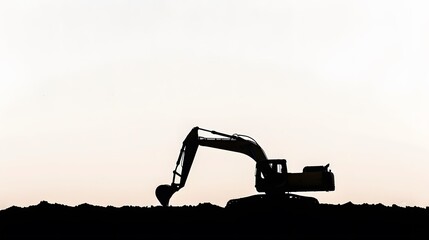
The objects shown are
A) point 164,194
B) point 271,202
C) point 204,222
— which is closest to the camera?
point 204,222

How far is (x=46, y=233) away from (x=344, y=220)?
1135 cm

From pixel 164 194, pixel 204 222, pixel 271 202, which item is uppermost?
pixel 164 194

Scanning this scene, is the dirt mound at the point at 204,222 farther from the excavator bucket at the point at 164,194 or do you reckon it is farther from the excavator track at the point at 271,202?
the excavator bucket at the point at 164,194

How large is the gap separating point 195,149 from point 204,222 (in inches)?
173

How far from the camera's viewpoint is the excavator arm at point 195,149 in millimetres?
32719

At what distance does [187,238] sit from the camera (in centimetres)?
2731

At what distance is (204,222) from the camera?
97.9 ft

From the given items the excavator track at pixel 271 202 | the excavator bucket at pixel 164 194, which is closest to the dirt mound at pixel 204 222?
the excavator track at pixel 271 202

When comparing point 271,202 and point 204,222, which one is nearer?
point 204,222

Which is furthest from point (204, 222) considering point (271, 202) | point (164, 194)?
point (164, 194)

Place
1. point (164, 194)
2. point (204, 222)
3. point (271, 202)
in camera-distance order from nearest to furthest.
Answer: point (204, 222)
point (271, 202)
point (164, 194)

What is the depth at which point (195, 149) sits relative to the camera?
33375 millimetres

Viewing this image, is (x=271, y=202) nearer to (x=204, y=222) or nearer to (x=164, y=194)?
(x=204, y=222)

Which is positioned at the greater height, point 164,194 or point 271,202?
point 164,194
